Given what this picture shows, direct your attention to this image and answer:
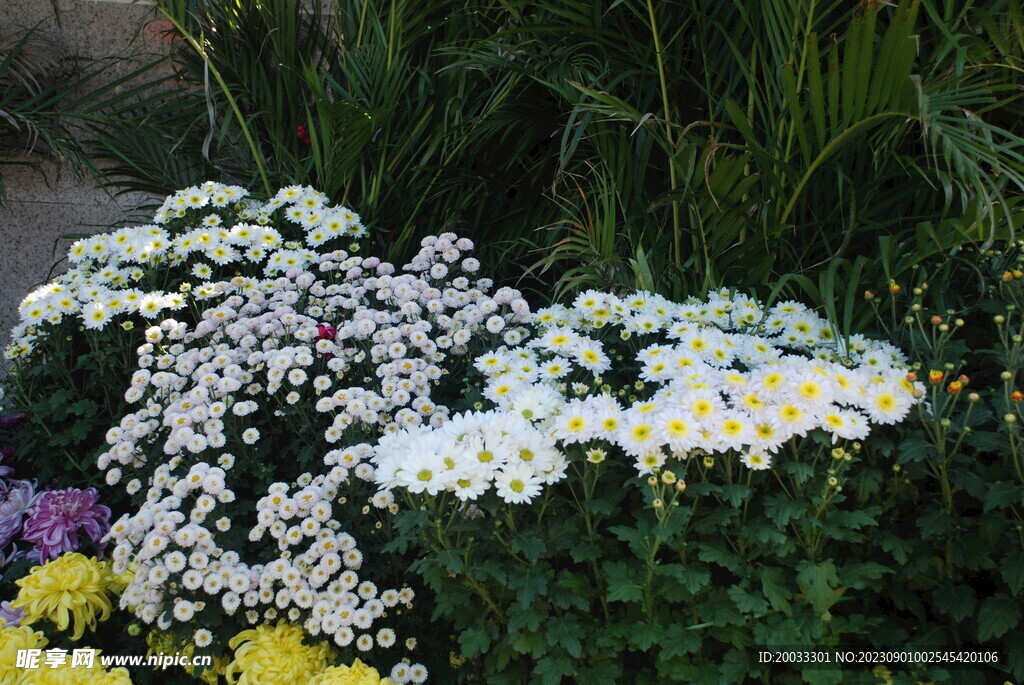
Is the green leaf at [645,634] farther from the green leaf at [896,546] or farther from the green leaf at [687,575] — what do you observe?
the green leaf at [896,546]

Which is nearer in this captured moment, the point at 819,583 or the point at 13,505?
the point at 819,583

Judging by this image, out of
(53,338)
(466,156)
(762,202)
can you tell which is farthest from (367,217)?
(762,202)

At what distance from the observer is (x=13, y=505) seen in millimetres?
2684

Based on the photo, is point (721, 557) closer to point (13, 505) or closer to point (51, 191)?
point (13, 505)

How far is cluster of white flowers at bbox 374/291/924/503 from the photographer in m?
1.73

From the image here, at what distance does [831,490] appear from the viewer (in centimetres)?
172

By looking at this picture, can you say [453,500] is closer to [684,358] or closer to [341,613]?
[341,613]

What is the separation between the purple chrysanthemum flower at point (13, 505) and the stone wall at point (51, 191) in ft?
5.87

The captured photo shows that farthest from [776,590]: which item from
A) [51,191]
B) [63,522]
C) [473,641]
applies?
[51,191]

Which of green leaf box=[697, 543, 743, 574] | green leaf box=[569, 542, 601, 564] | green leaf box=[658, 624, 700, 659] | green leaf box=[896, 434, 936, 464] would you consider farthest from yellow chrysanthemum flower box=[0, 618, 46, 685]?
green leaf box=[896, 434, 936, 464]

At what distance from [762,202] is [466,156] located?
1.51m

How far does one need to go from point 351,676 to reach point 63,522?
118 cm

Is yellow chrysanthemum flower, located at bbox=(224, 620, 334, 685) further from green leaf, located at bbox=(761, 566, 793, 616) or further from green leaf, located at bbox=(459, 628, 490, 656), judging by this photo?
green leaf, located at bbox=(761, 566, 793, 616)

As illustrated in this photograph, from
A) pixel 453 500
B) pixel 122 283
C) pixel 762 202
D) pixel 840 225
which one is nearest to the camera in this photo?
pixel 453 500
